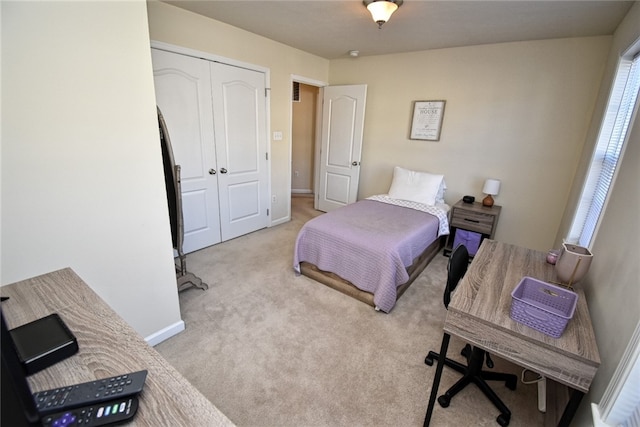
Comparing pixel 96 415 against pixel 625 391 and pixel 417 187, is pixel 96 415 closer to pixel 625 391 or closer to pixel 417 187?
pixel 625 391

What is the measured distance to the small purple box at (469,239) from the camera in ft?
10.7

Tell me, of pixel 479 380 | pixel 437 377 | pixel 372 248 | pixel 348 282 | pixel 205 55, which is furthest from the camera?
pixel 205 55

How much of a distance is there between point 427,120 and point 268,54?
2.17m

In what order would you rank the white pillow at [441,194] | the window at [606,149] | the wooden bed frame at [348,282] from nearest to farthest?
the window at [606,149]
the wooden bed frame at [348,282]
the white pillow at [441,194]

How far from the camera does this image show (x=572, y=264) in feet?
4.60

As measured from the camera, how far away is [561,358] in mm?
1058

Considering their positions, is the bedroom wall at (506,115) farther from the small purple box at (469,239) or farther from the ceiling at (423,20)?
the small purple box at (469,239)

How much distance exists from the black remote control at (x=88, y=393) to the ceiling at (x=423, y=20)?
2706 millimetres

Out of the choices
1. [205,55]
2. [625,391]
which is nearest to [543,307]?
[625,391]

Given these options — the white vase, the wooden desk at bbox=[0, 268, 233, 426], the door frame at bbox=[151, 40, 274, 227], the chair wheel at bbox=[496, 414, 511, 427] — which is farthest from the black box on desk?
the door frame at bbox=[151, 40, 274, 227]

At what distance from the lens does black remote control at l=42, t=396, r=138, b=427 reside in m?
0.63

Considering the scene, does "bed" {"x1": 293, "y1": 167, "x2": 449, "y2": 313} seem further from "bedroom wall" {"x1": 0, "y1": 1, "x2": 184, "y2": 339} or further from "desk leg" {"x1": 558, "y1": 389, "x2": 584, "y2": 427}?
"bedroom wall" {"x1": 0, "y1": 1, "x2": 184, "y2": 339}

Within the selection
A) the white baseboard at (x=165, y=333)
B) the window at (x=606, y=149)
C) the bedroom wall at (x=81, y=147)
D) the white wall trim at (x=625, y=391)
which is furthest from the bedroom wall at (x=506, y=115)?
the white baseboard at (x=165, y=333)

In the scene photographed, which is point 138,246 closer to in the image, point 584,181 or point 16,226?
point 16,226
